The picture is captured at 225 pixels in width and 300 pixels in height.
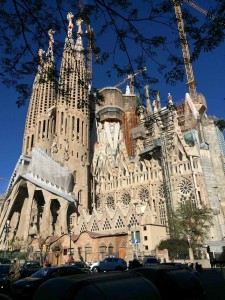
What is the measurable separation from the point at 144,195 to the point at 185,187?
8874 mm

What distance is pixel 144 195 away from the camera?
47406mm

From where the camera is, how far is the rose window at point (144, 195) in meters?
46.8

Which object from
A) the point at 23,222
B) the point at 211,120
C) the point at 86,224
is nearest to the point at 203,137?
the point at 211,120

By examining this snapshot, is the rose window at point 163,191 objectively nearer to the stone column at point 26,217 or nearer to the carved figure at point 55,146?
the carved figure at point 55,146

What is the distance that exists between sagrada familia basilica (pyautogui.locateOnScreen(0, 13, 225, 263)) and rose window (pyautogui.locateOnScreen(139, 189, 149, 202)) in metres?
0.18

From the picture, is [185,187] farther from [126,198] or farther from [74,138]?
[74,138]

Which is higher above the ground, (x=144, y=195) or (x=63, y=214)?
(x=144, y=195)

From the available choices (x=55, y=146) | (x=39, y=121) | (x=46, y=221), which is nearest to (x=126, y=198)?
(x=46, y=221)

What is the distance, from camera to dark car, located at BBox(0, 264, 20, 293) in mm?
12108

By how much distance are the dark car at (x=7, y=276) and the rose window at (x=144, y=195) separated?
34255 mm

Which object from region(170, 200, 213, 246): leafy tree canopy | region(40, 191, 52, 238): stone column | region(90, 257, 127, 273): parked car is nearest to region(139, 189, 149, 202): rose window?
region(170, 200, 213, 246): leafy tree canopy

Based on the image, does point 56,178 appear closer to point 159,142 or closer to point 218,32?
point 159,142

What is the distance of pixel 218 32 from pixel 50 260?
32.1m

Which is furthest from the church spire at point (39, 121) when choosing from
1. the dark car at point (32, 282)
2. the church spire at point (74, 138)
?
the dark car at point (32, 282)
